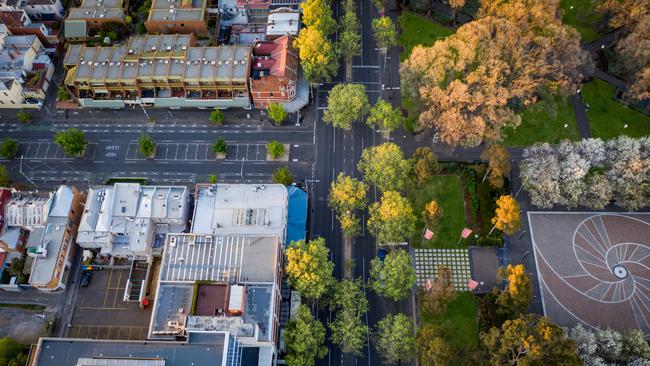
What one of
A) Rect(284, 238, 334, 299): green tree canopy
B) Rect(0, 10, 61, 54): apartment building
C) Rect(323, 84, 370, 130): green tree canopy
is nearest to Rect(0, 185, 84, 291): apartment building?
Rect(284, 238, 334, 299): green tree canopy

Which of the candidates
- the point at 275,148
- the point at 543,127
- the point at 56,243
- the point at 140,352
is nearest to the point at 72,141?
the point at 56,243

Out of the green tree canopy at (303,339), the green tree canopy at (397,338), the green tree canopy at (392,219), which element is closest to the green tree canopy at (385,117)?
the green tree canopy at (392,219)

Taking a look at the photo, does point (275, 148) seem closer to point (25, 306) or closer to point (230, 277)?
point (230, 277)

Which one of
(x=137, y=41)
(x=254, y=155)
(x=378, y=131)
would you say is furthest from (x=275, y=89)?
(x=137, y=41)

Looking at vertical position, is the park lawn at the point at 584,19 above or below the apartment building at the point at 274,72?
above

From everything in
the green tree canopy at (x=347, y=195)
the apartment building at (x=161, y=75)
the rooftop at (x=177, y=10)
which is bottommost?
the green tree canopy at (x=347, y=195)

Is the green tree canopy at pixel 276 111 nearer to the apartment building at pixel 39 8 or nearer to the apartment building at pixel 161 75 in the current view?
the apartment building at pixel 161 75

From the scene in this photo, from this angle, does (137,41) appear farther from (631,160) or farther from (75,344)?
(631,160)

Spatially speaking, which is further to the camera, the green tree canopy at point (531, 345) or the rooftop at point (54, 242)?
the rooftop at point (54, 242)
